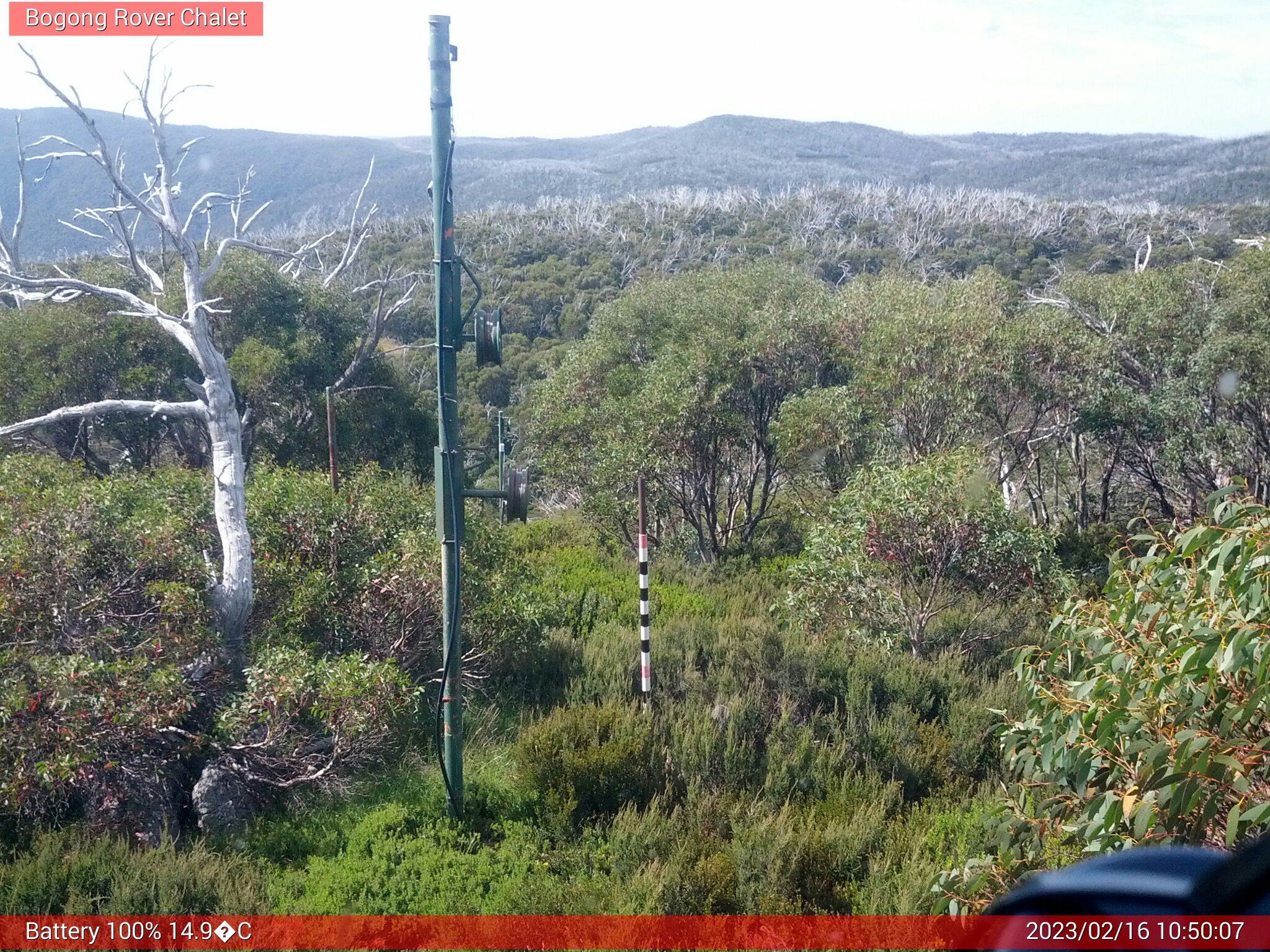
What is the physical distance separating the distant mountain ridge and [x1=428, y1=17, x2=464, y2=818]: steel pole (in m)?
45.1

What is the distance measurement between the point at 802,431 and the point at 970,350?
2.80 meters

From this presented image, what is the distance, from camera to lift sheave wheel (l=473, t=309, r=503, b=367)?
218 inches

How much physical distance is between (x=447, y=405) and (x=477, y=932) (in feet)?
9.76

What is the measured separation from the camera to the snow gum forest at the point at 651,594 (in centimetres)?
416

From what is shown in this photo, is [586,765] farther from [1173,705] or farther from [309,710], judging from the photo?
[1173,705]

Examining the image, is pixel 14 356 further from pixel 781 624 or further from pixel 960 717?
pixel 960 717

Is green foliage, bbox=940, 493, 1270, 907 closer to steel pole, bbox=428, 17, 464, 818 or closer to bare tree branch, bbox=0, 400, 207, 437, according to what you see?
steel pole, bbox=428, 17, 464, 818

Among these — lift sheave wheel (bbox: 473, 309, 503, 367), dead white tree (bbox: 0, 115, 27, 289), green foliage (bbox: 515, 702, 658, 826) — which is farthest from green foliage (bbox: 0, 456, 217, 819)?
lift sheave wheel (bbox: 473, 309, 503, 367)

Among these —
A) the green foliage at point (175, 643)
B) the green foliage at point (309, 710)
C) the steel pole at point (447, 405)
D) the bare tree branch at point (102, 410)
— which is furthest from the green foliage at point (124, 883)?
the bare tree branch at point (102, 410)

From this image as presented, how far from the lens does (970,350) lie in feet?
45.2

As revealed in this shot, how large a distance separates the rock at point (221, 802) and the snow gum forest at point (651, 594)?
0.03m

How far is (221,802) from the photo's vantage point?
6004mm

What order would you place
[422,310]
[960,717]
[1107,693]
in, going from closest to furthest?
[1107,693] < [960,717] < [422,310]

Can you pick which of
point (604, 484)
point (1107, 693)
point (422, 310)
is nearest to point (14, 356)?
point (604, 484)
